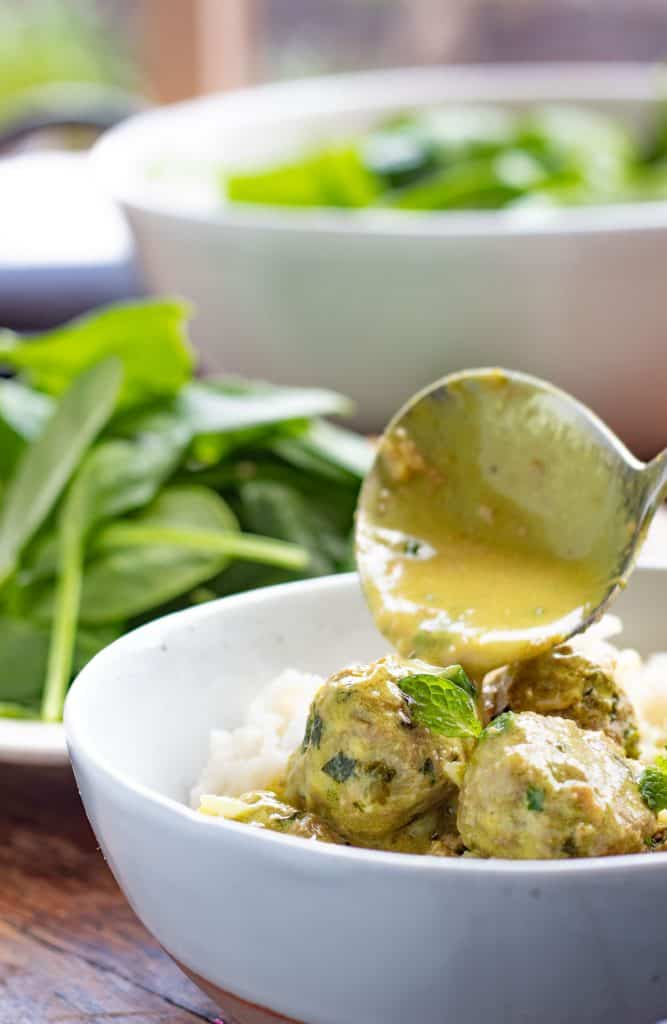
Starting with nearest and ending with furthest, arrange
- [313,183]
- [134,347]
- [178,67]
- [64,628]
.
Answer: [64,628], [134,347], [313,183], [178,67]

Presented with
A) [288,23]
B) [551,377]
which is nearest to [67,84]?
[288,23]

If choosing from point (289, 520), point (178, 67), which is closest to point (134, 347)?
point (289, 520)

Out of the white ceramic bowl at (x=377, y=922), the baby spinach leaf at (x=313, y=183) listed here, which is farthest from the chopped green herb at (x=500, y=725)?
the baby spinach leaf at (x=313, y=183)

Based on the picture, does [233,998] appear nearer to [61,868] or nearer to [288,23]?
[61,868]

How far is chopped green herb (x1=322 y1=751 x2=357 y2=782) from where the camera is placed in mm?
794

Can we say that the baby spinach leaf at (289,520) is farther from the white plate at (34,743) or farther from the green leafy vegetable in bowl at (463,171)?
the green leafy vegetable in bowl at (463,171)

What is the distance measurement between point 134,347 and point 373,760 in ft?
2.59

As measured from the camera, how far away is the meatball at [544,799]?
2.38 ft

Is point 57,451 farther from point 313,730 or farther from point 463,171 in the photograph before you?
point 463,171

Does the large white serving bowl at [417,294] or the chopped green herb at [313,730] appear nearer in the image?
the chopped green herb at [313,730]

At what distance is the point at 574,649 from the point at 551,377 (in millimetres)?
846

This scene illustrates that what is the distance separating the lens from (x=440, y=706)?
2.63ft

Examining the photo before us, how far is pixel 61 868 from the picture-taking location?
3.46 ft

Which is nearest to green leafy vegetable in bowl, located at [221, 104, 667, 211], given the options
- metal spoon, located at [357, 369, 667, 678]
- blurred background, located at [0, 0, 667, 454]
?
blurred background, located at [0, 0, 667, 454]
